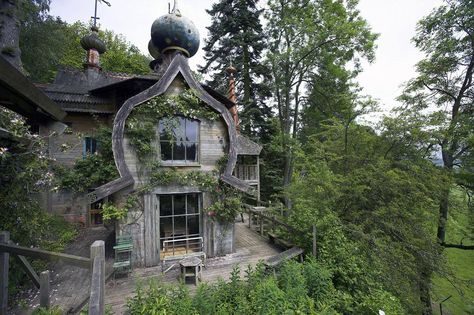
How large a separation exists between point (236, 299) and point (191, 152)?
192 inches

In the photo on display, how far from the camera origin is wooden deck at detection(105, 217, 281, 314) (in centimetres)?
588

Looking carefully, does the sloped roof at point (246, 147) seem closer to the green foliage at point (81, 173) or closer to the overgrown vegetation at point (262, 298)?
the green foliage at point (81, 173)

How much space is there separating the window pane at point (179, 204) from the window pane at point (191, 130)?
2137 millimetres

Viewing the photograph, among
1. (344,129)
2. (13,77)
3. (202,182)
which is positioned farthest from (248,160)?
(13,77)

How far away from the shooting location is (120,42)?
2928 centimetres

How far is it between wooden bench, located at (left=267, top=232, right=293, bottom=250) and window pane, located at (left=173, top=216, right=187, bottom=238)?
13.1ft

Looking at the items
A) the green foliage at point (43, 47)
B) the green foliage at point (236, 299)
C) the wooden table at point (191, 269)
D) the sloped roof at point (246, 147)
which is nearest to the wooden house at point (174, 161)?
the wooden table at point (191, 269)

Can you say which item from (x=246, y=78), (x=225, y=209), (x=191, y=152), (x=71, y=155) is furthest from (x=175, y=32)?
(x=246, y=78)

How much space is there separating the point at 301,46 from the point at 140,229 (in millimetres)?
16882

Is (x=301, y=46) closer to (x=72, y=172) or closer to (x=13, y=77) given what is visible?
(x=72, y=172)

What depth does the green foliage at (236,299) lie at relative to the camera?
4.69 metres

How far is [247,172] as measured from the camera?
51.5ft

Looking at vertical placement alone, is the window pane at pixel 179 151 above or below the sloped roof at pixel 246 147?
below

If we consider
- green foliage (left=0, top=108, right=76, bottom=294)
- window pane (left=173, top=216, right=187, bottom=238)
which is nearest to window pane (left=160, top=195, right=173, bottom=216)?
window pane (left=173, top=216, right=187, bottom=238)
